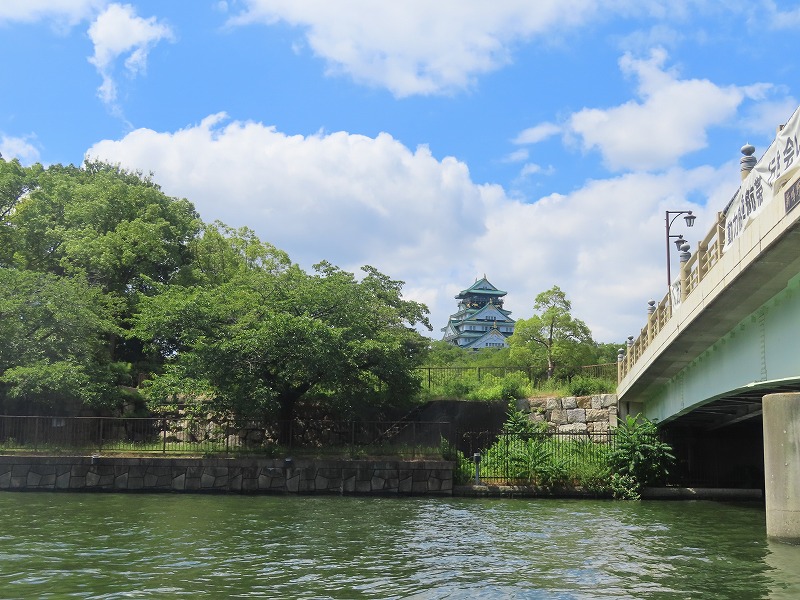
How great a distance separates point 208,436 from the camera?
98.2 ft

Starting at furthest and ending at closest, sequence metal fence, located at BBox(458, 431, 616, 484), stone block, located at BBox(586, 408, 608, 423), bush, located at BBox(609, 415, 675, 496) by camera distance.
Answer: stone block, located at BBox(586, 408, 608, 423) < metal fence, located at BBox(458, 431, 616, 484) < bush, located at BBox(609, 415, 675, 496)

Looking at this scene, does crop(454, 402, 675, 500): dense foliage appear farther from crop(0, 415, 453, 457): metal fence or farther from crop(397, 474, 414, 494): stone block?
crop(0, 415, 453, 457): metal fence

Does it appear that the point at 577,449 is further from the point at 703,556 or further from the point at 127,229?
the point at 127,229

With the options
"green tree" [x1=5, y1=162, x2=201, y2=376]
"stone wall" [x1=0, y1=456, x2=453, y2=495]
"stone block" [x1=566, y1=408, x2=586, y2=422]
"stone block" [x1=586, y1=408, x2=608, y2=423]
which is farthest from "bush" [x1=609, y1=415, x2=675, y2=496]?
"green tree" [x1=5, y1=162, x2=201, y2=376]

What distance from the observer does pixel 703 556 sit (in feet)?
43.3

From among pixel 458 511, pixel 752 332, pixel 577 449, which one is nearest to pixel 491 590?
pixel 752 332

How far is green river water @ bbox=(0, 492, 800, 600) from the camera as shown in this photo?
33.6 ft

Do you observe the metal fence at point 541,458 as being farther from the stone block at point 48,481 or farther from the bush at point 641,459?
the stone block at point 48,481

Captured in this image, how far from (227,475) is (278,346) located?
4.72 m

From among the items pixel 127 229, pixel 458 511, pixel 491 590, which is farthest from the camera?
pixel 127 229

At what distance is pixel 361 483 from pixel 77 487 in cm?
915

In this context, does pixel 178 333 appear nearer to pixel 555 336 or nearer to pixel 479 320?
pixel 555 336

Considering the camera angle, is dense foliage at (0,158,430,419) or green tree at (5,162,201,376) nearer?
dense foliage at (0,158,430,419)

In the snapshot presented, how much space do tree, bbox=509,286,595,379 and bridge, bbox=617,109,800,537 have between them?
14972mm
